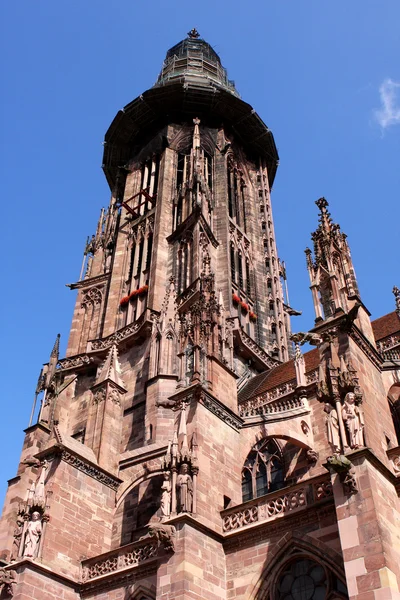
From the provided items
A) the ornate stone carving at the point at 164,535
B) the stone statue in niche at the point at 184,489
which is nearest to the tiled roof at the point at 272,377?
the stone statue in niche at the point at 184,489

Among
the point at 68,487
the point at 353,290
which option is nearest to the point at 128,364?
the point at 68,487

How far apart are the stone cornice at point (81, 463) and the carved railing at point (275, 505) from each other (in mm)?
5035

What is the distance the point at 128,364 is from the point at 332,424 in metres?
13.6

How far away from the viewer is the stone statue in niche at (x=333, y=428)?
1068 cm

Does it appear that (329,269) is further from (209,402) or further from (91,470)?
(91,470)

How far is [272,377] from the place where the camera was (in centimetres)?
2284

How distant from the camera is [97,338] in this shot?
26.1m

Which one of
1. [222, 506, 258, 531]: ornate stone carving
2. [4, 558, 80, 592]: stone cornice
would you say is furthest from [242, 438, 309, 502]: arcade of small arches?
[4, 558, 80, 592]: stone cornice

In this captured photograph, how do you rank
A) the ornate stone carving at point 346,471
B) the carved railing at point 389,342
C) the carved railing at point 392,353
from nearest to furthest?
1. the ornate stone carving at point 346,471
2. the carved railing at point 392,353
3. the carved railing at point 389,342

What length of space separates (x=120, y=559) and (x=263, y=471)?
192 inches

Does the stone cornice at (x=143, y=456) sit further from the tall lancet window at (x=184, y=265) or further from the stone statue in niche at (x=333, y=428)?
the tall lancet window at (x=184, y=265)

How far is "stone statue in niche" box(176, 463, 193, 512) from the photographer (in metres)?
11.9

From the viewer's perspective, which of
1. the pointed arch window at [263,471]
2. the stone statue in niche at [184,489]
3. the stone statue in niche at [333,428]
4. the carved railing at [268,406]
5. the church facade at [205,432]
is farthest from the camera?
the carved railing at [268,406]

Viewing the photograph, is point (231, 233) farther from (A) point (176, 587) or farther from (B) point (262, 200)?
(A) point (176, 587)
